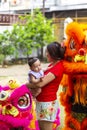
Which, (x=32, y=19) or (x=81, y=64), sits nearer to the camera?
(x=81, y=64)

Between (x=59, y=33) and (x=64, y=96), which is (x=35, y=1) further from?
(x=64, y=96)

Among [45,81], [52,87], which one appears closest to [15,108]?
[45,81]

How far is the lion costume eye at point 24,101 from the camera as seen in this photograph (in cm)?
376

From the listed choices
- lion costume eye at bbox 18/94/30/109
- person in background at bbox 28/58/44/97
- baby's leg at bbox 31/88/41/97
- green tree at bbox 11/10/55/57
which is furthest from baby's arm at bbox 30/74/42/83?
green tree at bbox 11/10/55/57

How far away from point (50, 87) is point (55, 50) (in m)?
0.40

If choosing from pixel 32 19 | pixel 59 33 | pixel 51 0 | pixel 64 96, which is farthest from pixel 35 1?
pixel 64 96

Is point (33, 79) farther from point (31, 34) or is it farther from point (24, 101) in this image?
point (31, 34)

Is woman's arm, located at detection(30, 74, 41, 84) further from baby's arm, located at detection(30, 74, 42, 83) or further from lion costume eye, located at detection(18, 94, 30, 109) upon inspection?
lion costume eye, located at detection(18, 94, 30, 109)

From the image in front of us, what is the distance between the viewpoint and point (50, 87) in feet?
13.7

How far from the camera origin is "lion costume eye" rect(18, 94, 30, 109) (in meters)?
3.76

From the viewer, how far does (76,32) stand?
4.53 meters

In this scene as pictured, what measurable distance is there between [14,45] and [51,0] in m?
8.73

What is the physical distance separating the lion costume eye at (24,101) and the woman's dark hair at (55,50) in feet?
2.09

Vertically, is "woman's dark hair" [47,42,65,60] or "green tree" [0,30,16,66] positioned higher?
"woman's dark hair" [47,42,65,60]
